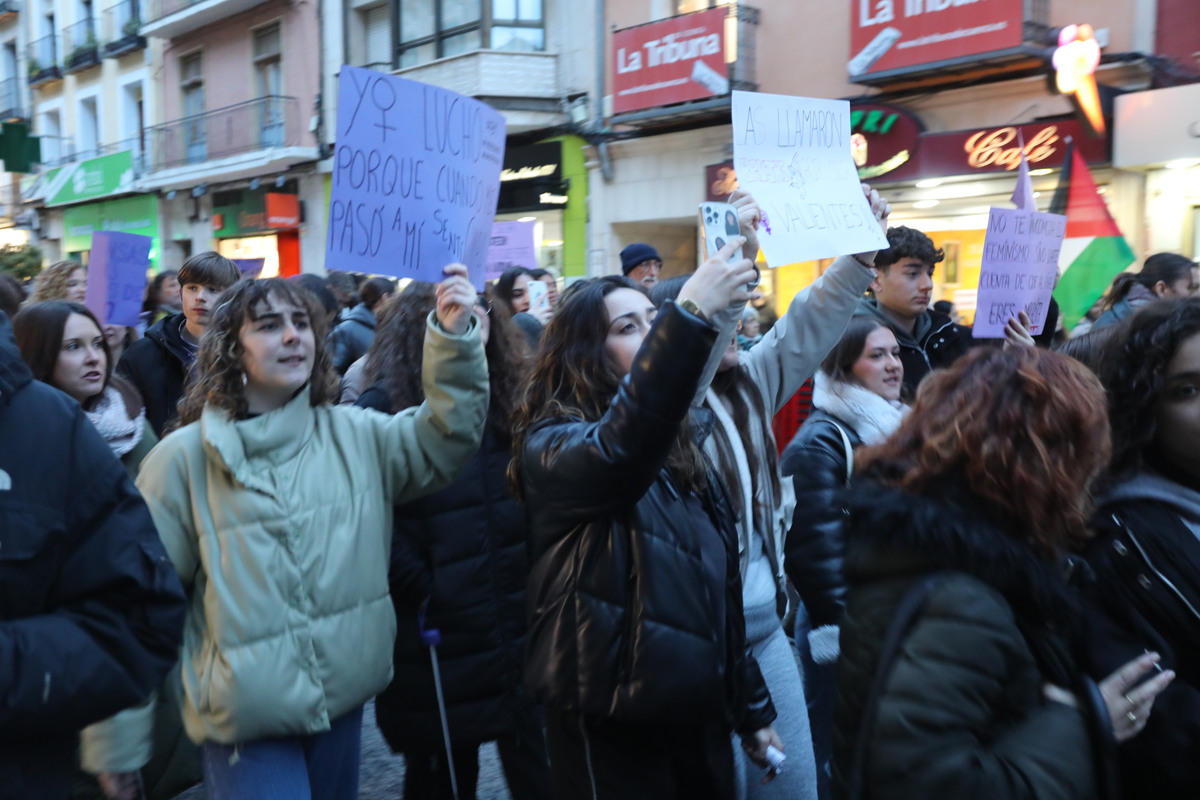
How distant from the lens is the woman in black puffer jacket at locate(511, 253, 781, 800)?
2.00 metres

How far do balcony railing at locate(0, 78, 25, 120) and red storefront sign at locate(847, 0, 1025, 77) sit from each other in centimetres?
2548

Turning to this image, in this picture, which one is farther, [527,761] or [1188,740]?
[527,761]

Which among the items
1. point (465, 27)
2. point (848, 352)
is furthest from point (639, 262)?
point (465, 27)

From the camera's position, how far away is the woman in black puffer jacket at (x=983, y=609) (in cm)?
152

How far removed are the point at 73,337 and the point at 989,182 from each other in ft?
29.7

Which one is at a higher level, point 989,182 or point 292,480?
point 989,182

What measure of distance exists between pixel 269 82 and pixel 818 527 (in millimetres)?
19455

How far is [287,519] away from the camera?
7.98ft

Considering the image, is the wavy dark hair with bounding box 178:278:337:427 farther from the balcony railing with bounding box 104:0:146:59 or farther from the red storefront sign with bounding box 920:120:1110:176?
the balcony railing with bounding box 104:0:146:59

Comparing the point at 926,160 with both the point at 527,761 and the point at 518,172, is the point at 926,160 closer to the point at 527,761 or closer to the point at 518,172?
the point at 518,172

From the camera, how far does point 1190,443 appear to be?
1929mm

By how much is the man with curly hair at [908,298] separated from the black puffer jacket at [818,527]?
1.07 meters

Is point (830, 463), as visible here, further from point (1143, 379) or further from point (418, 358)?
point (418, 358)

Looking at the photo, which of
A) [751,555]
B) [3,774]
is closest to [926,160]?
[751,555]
